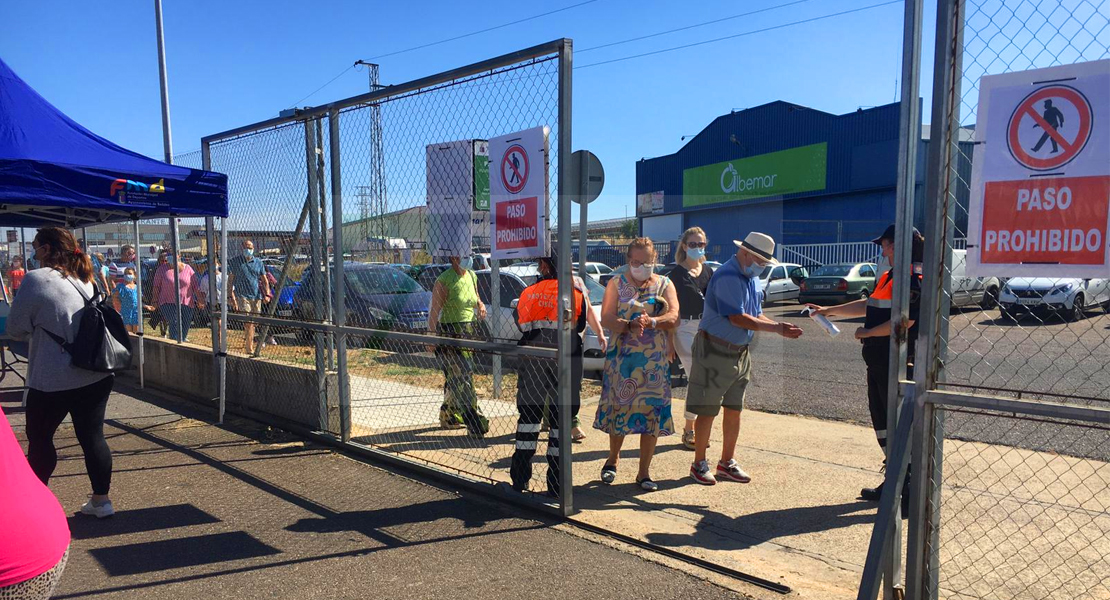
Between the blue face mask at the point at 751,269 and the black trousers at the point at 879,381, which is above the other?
the blue face mask at the point at 751,269

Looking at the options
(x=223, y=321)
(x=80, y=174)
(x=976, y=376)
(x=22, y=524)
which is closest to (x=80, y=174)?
Answer: (x=80, y=174)

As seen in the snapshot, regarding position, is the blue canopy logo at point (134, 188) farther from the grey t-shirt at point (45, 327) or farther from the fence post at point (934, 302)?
the fence post at point (934, 302)

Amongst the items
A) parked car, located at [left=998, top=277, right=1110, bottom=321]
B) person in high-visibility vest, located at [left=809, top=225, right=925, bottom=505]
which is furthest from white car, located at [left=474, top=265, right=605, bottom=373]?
parked car, located at [left=998, top=277, right=1110, bottom=321]

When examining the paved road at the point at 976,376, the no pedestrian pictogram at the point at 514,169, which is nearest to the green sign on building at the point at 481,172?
the no pedestrian pictogram at the point at 514,169

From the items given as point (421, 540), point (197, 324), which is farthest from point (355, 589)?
point (197, 324)

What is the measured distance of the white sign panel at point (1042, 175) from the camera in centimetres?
245

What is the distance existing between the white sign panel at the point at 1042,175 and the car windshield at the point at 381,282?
478 cm

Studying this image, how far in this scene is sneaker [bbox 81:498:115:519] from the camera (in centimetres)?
473

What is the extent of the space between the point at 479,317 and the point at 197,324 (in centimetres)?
569

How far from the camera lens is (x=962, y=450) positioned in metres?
5.90

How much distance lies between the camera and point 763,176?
34500 mm

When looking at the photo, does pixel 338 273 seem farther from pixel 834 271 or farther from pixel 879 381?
pixel 834 271

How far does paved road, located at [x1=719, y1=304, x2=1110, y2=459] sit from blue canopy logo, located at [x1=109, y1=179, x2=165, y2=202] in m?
6.19

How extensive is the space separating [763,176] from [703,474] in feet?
103
